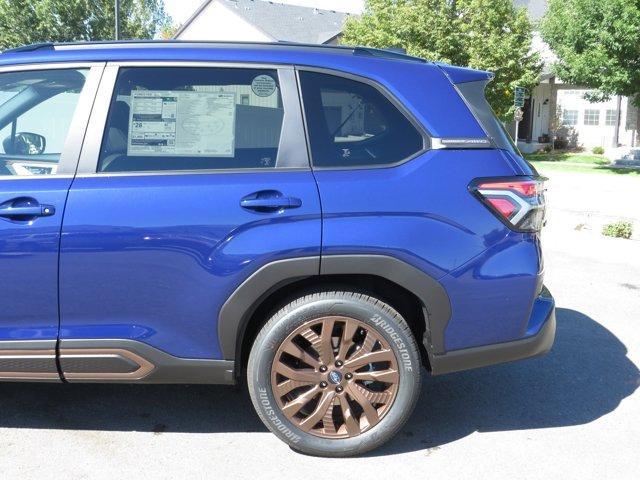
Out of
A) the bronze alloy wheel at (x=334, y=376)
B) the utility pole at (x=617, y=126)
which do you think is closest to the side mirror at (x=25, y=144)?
the bronze alloy wheel at (x=334, y=376)

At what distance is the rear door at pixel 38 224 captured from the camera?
298cm

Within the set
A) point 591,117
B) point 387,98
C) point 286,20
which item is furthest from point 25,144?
point 286,20

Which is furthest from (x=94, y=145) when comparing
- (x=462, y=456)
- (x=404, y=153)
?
(x=462, y=456)

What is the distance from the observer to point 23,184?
307 cm

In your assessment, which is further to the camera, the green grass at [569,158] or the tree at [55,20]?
the tree at [55,20]

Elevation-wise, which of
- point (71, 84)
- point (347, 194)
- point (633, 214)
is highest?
point (71, 84)

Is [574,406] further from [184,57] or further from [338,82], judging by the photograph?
[184,57]

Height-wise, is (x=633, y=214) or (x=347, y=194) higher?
(x=347, y=194)

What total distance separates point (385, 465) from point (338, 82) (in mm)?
1788

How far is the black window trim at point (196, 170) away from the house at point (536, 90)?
22.6m

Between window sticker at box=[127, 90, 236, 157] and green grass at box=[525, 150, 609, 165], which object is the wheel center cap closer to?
window sticker at box=[127, 90, 236, 157]

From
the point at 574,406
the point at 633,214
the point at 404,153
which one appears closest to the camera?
the point at 404,153

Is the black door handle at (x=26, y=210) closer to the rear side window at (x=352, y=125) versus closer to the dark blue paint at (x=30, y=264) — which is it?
the dark blue paint at (x=30, y=264)

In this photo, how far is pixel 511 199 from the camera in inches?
124
